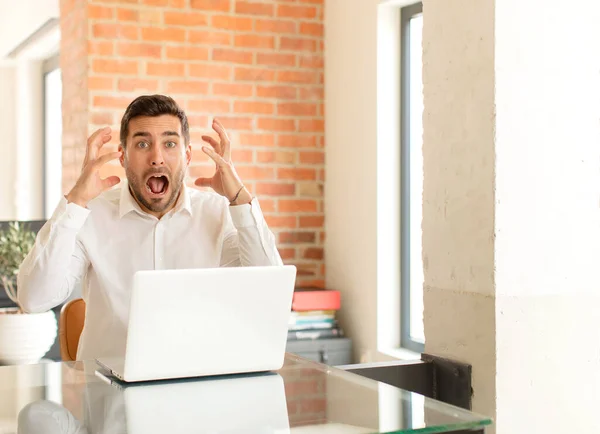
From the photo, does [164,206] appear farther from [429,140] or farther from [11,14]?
[11,14]

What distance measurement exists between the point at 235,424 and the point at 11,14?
5815 millimetres

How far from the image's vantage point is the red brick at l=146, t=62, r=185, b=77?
4125 mm

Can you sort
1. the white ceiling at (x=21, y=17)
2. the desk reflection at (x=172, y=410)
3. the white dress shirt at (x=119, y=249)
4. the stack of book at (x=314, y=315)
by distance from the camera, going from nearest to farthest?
the desk reflection at (x=172, y=410) < the white dress shirt at (x=119, y=249) < the stack of book at (x=314, y=315) < the white ceiling at (x=21, y=17)

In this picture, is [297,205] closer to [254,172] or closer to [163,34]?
[254,172]

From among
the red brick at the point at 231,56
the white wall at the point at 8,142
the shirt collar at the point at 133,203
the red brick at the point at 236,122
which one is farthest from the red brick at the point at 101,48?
the white wall at the point at 8,142

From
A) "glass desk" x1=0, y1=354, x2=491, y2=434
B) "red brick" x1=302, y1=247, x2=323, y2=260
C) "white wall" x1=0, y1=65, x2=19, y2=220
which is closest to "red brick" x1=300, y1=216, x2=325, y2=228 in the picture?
"red brick" x1=302, y1=247, x2=323, y2=260

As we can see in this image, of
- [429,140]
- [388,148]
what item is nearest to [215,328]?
[429,140]

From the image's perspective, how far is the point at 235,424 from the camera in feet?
4.51

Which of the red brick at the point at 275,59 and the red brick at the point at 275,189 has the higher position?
the red brick at the point at 275,59

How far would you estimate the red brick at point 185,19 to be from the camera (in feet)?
13.6

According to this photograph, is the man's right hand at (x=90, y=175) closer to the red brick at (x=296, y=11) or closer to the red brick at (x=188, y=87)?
the red brick at (x=188, y=87)

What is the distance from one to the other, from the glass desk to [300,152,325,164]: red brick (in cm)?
271

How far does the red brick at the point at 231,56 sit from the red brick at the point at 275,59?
53 millimetres

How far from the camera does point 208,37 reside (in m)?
4.23
